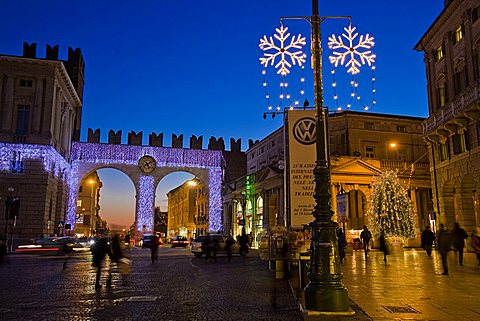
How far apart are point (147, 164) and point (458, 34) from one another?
37.7m

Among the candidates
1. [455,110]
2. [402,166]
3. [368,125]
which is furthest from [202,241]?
[368,125]

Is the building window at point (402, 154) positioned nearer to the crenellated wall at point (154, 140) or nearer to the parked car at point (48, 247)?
the crenellated wall at point (154, 140)

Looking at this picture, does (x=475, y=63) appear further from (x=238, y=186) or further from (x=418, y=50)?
(x=238, y=186)

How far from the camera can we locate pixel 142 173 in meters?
54.3

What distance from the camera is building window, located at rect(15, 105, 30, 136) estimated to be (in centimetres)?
3981

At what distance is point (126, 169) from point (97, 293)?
44824 millimetres

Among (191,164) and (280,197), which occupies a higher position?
(191,164)

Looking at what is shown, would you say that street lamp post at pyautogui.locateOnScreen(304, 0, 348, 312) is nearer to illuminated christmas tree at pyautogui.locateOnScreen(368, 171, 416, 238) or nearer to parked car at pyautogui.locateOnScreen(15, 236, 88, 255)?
parked car at pyautogui.locateOnScreen(15, 236, 88, 255)

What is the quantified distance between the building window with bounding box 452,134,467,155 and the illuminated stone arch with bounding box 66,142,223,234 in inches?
1289

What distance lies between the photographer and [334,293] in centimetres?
733

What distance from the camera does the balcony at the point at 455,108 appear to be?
24141 mm

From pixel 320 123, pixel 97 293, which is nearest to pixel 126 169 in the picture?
pixel 97 293

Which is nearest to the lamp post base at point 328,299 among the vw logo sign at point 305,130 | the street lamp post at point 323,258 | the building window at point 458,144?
the street lamp post at point 323,258

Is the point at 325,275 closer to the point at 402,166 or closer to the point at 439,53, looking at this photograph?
the point at 439,53
